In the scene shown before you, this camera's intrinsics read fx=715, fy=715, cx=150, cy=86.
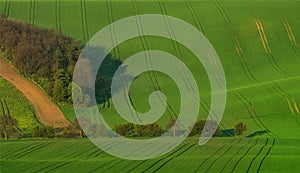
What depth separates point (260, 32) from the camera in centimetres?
→ 10588

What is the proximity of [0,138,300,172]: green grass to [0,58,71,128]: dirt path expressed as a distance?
9689 mm

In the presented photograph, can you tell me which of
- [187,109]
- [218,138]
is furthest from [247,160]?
[187,109]

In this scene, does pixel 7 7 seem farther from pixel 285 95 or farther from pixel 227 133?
pixel 227 133

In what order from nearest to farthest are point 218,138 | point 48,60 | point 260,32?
point 218,138 < point 48,60 < point 260,32

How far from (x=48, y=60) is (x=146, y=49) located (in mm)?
20208

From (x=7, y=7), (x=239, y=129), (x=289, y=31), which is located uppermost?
(x=7, y=7)

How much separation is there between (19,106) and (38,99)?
261 centimetres

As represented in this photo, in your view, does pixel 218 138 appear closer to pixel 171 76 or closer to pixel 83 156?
pixel 83 156

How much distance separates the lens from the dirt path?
2851 inches

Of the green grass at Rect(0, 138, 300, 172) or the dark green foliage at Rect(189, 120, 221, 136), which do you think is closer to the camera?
the green grass at Rect(0, 138, 300, 172)

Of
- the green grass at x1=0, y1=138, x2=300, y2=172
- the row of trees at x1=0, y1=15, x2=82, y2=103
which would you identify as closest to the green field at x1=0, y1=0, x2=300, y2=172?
the green grass at x1=0, y1=138, x2=300, y2=172

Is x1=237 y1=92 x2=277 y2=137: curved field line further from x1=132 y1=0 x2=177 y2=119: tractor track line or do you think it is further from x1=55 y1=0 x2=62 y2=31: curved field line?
x1=55 y1=0 x2=62 y2=31: curved field line

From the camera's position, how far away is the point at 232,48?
101438 mm

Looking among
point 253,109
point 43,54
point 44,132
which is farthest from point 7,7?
point 44,132
